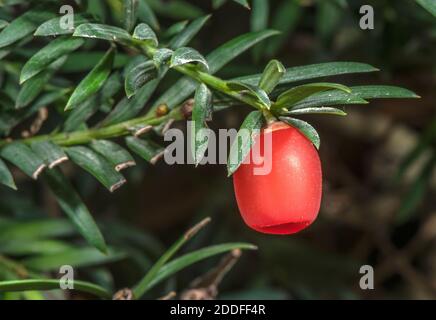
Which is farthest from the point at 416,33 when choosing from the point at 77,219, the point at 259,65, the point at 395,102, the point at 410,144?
the point at 77,219

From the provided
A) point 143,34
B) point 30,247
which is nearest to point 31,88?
point 143,34

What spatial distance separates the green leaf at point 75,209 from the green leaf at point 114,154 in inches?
2.4

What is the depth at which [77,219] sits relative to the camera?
0.97 m

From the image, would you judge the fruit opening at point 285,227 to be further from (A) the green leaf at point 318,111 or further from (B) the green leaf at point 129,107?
(B) the green leaf at point 129,107

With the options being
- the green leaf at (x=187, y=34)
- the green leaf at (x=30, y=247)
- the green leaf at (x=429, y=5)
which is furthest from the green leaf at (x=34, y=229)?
the green leaf at (x=429, y=5)

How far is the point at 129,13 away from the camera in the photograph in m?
0.87

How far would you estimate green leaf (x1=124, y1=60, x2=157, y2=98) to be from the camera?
0.81 metres

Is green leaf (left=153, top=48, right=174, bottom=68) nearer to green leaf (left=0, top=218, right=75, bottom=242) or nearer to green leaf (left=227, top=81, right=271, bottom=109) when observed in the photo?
green leaf (left=227, top=81, right=271, bottom=109)

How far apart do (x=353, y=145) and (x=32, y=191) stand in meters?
0.91

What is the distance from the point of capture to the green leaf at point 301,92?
73 centimetres

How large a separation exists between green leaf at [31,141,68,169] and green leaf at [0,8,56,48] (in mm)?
135

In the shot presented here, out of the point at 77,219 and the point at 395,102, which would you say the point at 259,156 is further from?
the point at 395,102

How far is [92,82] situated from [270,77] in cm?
21

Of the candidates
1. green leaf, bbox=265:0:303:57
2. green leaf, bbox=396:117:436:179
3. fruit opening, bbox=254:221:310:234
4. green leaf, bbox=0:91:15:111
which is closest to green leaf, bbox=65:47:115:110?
green leaf, bbox=0:91:15:111
